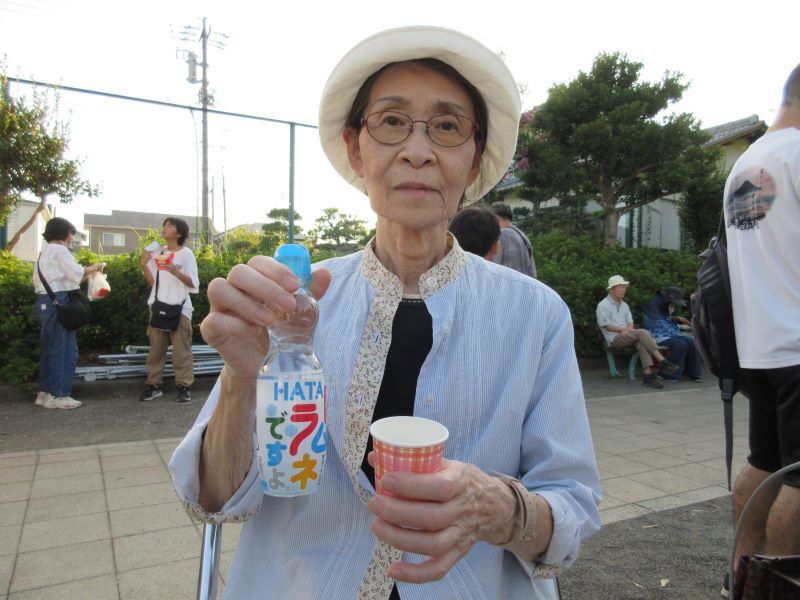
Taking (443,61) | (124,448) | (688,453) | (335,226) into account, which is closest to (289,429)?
(443,61)

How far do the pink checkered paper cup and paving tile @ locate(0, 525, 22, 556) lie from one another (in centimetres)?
307

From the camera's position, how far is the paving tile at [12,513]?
3.38m

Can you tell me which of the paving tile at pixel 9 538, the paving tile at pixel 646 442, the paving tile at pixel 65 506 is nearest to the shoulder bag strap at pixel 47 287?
the paving tile at pixel 65 506

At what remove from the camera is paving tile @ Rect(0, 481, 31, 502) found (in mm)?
3727

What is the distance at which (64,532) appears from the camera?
10.7 ft

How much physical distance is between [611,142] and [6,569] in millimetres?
13459

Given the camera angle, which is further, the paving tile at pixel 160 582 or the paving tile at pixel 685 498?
the paving tile at pixel 685 498

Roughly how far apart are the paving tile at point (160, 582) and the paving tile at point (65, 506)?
3.01 feet

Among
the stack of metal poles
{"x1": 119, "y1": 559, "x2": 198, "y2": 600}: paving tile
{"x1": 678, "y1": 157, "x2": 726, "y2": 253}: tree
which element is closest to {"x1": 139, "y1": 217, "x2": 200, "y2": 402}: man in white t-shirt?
the stack of metal poles

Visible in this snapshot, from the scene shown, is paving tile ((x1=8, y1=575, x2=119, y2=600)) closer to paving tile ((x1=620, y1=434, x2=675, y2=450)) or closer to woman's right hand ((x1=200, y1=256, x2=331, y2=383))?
woman's right hand ((x1=200, y1=256, x2=331, y2=383))

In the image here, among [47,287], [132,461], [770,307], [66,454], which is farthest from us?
[47,287]

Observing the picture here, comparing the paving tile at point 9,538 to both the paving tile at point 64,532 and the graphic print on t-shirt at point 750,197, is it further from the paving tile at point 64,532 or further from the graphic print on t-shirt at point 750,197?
the graphic print on t-shirt at point 750,197

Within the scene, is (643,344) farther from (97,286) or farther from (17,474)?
(17,474)

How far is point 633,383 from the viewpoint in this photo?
8.61m
